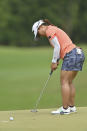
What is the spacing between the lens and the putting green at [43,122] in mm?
6727

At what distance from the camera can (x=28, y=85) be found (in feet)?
62.4

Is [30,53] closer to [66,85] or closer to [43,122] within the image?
[66,85]

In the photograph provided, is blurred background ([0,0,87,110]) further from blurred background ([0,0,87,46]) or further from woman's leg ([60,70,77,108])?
woman's leg ([60,70,77,108])

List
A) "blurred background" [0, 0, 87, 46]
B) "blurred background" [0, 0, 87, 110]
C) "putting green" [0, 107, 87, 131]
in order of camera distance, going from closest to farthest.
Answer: "putting green" [0, 107, 87, 131]
"blurred background" [0, 0, 87, 110]
"blurred background" [0, 0, 87, 46]

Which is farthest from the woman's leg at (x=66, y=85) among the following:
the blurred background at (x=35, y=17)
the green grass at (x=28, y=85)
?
the blurred background at (x=35, y=17)

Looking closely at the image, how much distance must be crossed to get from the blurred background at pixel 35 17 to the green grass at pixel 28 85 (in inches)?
1316

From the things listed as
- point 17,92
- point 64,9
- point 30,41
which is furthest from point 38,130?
point 64,9

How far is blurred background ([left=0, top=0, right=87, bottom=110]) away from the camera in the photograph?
15891 mm

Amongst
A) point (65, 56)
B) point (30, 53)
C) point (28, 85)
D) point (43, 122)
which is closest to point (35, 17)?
point (30, 53)

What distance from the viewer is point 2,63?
93.4 feet

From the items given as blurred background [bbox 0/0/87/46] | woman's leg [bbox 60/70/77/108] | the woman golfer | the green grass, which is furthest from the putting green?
blurred background [bbox 0/0/87/46]

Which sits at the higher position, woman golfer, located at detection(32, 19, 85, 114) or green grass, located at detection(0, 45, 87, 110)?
woman golfer, located at detection(32, 19, 85, 114)

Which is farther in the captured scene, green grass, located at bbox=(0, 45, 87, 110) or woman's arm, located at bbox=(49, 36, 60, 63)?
green grass, located at bbox=(0, 45, 87, 110)

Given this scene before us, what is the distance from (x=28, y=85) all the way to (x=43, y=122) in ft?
38.8
